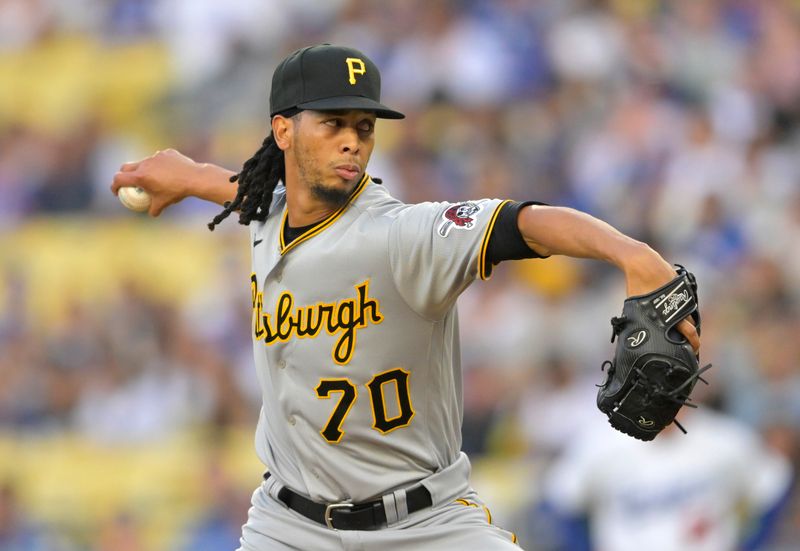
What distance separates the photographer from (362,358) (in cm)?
375

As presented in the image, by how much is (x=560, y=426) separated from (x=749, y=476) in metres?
1.14

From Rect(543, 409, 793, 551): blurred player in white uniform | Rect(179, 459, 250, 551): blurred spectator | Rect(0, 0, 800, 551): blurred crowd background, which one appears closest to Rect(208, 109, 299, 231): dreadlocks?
Rect(543, 409, 793, 551): blurred player in white uniform

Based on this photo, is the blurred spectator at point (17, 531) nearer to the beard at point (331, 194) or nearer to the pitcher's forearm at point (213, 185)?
the pitcher's forearm at point (213, 185)

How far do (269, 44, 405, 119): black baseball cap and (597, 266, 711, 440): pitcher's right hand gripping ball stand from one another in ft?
3.45

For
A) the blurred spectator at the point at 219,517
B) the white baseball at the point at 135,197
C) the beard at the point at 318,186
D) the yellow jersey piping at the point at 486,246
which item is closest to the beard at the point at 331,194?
the beard at the point at 318,186

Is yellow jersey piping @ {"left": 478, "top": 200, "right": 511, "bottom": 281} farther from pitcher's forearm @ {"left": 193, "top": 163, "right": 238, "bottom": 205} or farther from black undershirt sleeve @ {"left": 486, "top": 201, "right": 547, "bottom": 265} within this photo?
pitcher's forearm @ {"left": 193, "top": 163, "right": 238, "bottom": 205}

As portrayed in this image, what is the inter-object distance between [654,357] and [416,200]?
563 cm

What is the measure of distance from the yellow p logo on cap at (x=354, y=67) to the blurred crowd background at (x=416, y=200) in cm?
361

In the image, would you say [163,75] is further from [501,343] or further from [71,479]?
[501,343]

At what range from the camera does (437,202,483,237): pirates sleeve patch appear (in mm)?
3428

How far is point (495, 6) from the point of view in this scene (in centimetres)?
950

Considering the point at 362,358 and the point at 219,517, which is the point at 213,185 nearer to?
the point at 362,358

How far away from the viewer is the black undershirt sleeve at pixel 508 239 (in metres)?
3.31

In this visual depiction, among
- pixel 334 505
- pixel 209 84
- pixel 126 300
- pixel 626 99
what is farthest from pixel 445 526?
pixel 209 84
